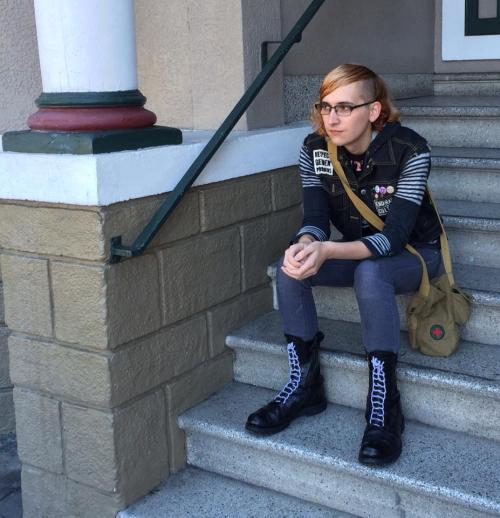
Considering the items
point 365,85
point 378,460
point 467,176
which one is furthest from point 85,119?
point 467,176

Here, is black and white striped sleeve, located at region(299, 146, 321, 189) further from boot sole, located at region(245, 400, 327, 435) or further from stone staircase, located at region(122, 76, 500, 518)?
boot sole, located at region(245, 400, 327, 435)

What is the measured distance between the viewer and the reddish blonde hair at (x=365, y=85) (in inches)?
96.6

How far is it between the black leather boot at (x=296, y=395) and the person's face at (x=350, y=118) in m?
0.66

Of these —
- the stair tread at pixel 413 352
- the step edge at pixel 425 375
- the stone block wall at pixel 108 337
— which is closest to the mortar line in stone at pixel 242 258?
the stone block wall at pixel 108 337

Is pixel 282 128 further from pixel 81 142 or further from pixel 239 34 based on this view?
pixel 81 142

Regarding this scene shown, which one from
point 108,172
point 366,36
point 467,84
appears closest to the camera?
point 108,172

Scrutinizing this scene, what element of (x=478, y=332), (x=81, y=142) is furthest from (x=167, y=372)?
(x=478, y=332)

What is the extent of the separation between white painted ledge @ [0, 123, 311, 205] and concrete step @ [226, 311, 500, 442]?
61cm

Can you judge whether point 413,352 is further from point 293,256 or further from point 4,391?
point 4,391

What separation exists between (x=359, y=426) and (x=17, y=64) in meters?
2.00

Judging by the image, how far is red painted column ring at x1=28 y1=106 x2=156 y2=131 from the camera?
238 cm

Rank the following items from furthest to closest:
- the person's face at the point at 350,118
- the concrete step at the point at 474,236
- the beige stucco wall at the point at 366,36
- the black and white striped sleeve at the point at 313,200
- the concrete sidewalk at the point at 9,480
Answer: the beige stucco wall at the point at 366,36 < the concrete step at the point at 474,236 < the concrete sidewalk at the point at 9,480 < the black and white striped sleeve at the point at 313,200 < the person's face at the point at 350,118

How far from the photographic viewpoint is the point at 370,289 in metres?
2.40

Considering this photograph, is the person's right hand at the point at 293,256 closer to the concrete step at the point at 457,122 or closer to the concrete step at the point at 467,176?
the concrete step at the point at 467,176
